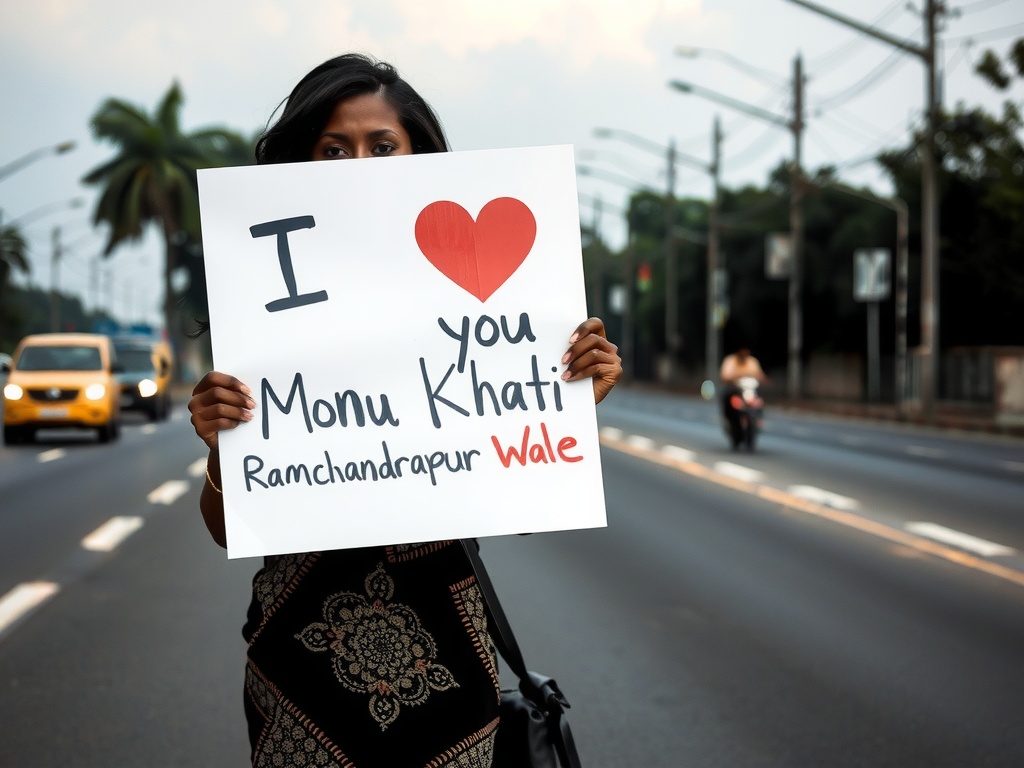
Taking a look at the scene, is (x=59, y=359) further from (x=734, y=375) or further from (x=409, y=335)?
(x=409, y=335)

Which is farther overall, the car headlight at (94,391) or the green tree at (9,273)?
the green tree at (9,273)

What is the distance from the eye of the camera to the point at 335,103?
2.59 metres

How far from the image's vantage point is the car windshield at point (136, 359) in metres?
34.2

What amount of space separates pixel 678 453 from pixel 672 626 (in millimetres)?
13144

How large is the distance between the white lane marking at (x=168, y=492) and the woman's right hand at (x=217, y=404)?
11770mm

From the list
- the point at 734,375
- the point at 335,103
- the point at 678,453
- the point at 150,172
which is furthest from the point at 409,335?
the point at 150,172

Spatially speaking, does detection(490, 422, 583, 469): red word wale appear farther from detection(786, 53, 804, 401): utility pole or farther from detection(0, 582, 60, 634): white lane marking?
detection(786, 53, 804, 401): utility pole

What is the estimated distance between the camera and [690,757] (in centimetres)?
503

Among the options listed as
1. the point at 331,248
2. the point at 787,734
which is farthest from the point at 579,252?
the point at 787,734

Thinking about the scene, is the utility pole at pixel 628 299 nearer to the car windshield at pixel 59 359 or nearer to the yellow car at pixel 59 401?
the car windshield at pixel 59 359

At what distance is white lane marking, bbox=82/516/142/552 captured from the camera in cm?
1073

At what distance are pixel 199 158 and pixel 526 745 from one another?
63.9m

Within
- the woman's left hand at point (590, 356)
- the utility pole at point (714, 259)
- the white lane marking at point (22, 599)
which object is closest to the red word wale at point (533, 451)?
the woman's left hand at point (590, 356)

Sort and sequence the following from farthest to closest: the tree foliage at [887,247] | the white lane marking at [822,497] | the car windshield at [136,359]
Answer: the tree foliage at [887,247]
the car windshield at [136,359]
the white lane marking at [822,497]
